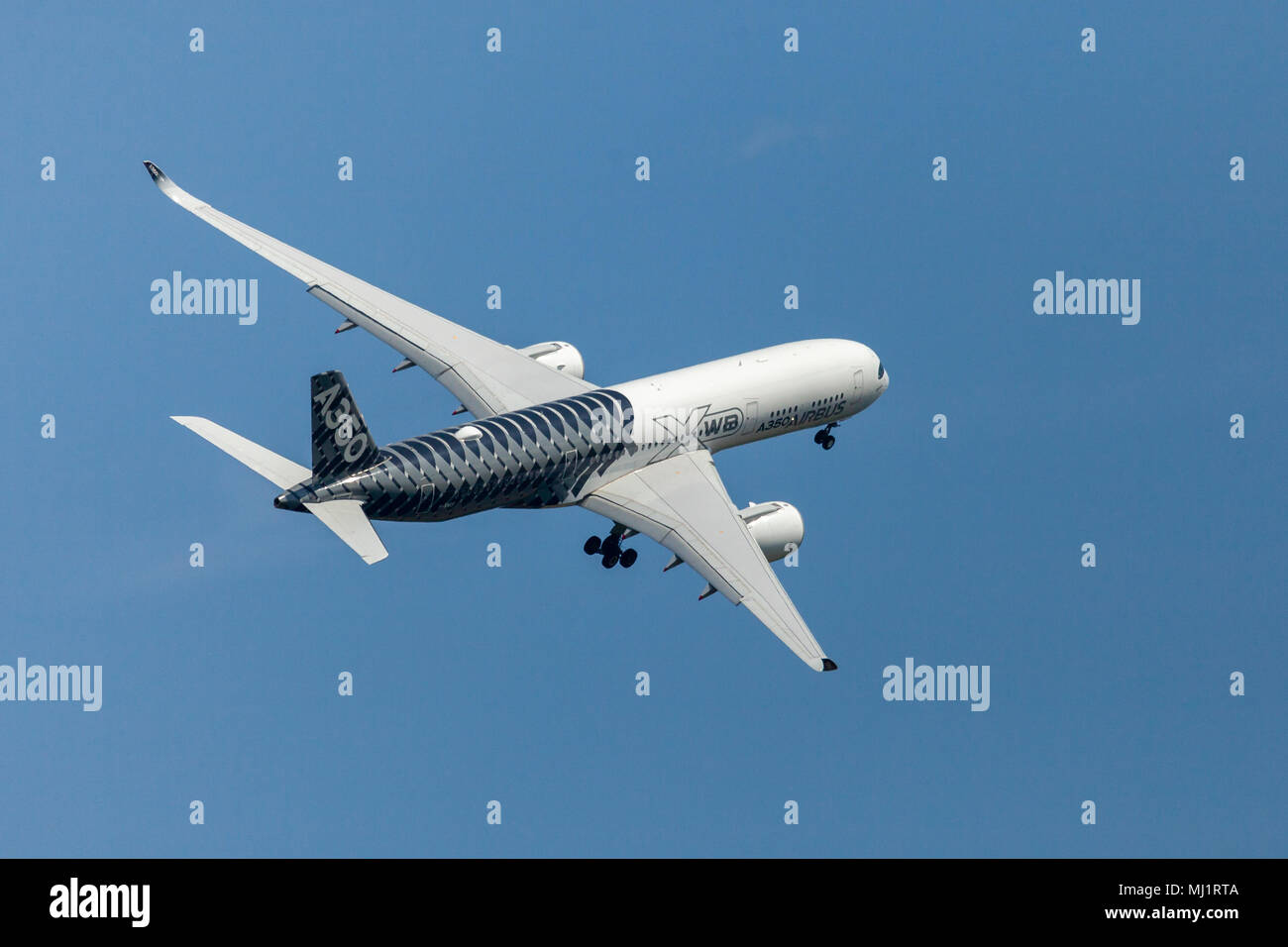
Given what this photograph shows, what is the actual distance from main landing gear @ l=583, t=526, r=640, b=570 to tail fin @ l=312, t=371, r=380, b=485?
10018 mm

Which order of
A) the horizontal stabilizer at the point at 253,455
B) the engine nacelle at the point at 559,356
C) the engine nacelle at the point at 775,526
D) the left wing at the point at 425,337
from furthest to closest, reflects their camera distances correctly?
1. the engine nacelle at the point at 559,356
2. the left wing at the point at 425,337
3. the engine nacelle at the point at 775,526
4. the horizontal stabilizer at the point at 253,455

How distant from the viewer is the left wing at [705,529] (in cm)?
6944

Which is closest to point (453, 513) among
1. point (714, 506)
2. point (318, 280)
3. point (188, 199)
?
point (714, 506)

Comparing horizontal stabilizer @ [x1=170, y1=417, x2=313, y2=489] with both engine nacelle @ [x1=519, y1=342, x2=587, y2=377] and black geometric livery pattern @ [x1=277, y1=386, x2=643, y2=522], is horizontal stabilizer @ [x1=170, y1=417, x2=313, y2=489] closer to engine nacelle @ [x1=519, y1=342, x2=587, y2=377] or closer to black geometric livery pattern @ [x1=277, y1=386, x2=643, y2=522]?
black geometric livery pattern @ [x1=277, y1=386, x2=643, y2=522]

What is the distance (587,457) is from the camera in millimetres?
76938

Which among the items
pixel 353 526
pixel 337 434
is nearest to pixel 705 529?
pixel 353 526

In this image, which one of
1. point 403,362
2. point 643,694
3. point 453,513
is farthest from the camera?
point 403,362

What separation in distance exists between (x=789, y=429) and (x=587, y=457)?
11.4m

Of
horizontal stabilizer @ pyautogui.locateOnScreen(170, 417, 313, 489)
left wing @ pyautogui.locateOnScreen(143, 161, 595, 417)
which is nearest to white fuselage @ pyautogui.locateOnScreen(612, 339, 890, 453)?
left wing @ pyautogui.locateOnScreen(143, 161, 595, 417)

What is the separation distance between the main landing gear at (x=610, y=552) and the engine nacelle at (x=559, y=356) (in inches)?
418

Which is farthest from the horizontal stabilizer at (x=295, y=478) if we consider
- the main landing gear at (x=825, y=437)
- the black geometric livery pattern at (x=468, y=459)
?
the main landing gear at (x=825, y=437)

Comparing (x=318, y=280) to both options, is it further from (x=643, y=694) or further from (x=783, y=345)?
(x=643, y=694)

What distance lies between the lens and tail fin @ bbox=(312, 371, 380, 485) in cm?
6844

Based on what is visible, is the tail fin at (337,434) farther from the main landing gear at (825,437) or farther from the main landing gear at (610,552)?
Answer: the main landing gear at (825,437)
